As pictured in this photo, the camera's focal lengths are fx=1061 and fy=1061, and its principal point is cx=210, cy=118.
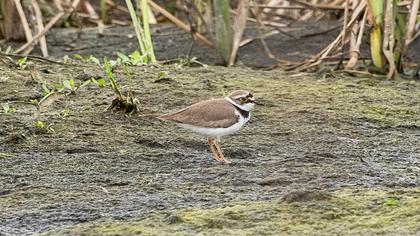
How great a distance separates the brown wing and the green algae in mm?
1051

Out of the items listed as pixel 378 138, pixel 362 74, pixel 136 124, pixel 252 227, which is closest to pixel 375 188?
pixel 252 227

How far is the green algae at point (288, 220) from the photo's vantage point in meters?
4.10

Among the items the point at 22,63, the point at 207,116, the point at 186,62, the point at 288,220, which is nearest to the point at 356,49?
the point at 186,62

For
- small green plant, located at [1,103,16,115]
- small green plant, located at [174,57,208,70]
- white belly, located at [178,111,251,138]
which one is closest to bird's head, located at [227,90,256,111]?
white belly, located at [178,111,251,138]

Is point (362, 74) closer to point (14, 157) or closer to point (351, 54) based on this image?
point (351, 54)

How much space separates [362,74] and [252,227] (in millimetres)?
4183

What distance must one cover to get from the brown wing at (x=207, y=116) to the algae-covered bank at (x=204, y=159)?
0.19m

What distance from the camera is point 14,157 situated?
540cm

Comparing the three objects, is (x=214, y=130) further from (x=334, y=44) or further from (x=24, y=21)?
(x=24, y=21)

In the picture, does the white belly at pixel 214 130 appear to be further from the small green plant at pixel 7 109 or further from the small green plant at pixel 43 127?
the small green plant at pixel 7 109

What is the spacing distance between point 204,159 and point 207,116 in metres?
0.23

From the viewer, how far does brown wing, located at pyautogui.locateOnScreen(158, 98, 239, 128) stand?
5508 mm

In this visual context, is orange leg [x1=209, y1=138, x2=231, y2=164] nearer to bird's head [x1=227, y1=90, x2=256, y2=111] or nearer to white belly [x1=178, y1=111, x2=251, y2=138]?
white belly [x1=178, y1=111, x2=251, y2=138]

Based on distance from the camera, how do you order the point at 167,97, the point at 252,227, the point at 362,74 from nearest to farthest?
the point at 252,227, the point at 167,97, the point at 362,74
